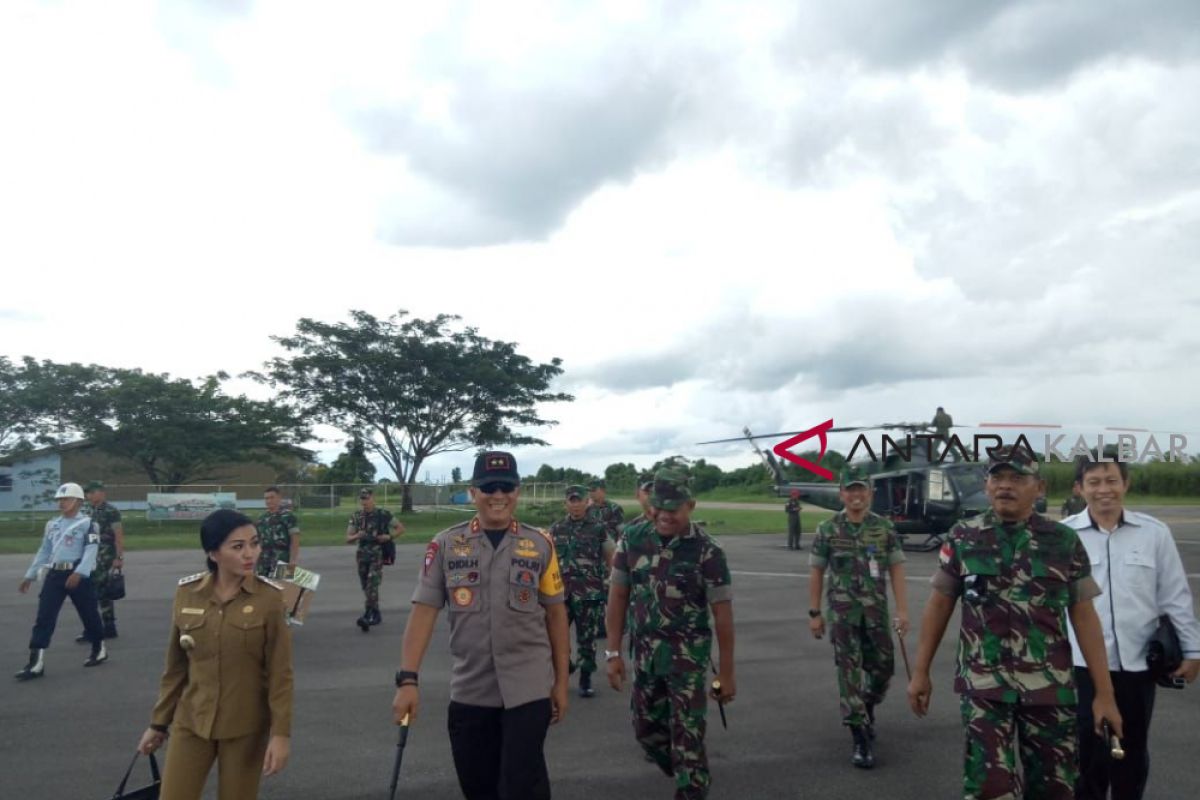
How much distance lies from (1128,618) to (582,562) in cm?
519

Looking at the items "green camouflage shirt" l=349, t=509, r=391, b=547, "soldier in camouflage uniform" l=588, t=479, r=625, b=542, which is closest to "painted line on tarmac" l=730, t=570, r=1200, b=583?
"soldier in camouflage uniform" l=588, t=479, r=625, b=542

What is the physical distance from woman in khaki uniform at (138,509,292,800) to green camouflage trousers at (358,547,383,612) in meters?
7.73

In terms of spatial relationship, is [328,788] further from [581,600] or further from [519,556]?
[581,600]

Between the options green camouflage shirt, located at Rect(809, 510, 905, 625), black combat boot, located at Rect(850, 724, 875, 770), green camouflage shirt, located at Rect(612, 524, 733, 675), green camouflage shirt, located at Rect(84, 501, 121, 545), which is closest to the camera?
green camouflage shirt, located at Rect(612, 524, 733, 675)

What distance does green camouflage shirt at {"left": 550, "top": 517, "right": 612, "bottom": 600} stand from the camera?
28.8 feet

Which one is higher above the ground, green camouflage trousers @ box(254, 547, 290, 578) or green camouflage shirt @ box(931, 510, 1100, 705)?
green camouflage shirt @ box(931, 510, 1100, 705)

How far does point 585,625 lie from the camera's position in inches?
334

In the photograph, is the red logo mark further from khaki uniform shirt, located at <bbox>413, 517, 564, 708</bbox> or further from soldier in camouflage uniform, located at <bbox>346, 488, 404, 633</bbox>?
khaki uniform shirt, located at <bbox>413, 517, 564, 708</bbox>

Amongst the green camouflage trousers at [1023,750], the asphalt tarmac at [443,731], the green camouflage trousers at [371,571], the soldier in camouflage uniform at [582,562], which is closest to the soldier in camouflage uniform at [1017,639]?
the green camouflage trousers at [1023,750]

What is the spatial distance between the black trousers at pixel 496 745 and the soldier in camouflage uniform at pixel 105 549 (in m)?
8.18

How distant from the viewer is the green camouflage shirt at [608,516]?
9.67 metres

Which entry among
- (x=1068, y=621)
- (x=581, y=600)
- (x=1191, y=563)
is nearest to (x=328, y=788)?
(x=581, y=600)

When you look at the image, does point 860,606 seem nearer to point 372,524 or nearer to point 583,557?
point 583,557

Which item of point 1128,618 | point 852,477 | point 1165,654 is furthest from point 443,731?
point 1165,654
